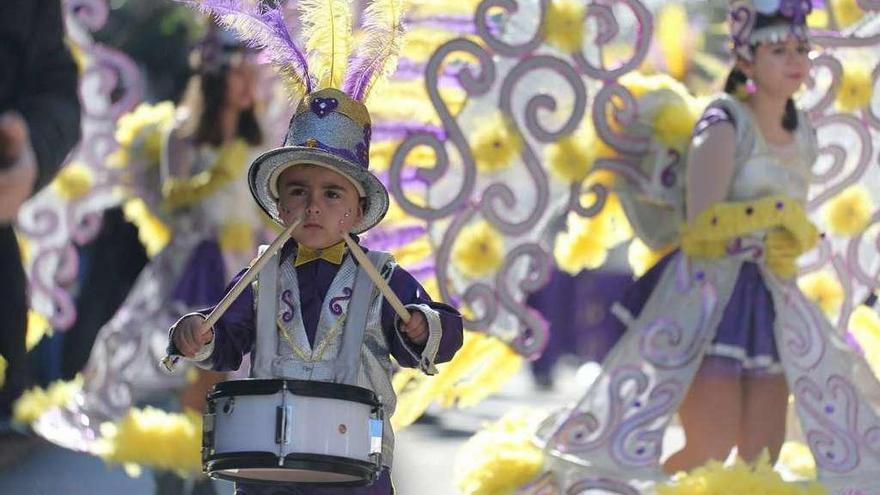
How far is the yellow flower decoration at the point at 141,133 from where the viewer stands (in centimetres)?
736

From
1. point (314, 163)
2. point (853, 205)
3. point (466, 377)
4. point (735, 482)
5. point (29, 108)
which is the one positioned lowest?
point (735, 482)

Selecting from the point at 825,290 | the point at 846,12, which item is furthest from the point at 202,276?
the point at 846,12

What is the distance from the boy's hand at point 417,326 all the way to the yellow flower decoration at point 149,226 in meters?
3.69

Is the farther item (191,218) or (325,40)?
(191,218)

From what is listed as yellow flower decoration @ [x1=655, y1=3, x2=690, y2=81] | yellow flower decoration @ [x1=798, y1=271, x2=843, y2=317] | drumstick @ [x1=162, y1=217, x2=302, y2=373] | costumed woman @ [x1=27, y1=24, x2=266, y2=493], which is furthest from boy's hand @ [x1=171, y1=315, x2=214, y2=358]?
costumed woman @ [x1=27, y1=24, x2=266, y2=493]

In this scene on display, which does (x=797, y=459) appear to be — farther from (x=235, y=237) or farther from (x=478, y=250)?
(x=235, y=237)

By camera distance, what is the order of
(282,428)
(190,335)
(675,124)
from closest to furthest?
(282,428), (190,335), (675,124)

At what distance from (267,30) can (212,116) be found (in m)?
3.31

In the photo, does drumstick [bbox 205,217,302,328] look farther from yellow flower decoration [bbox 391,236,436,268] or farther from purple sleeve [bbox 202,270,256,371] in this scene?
yellow flower decoration [bbox 391,236,436,268]

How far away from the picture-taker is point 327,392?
11.7ft

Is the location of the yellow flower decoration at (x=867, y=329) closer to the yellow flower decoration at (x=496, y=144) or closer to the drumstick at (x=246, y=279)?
the yellow flower decoration at (x=496, y=144)

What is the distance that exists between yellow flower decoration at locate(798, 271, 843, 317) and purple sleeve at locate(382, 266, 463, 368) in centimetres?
288

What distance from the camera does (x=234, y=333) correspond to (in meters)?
3.83

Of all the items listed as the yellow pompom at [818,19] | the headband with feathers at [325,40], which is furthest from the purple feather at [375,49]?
the yellow pompom at [818,19]
